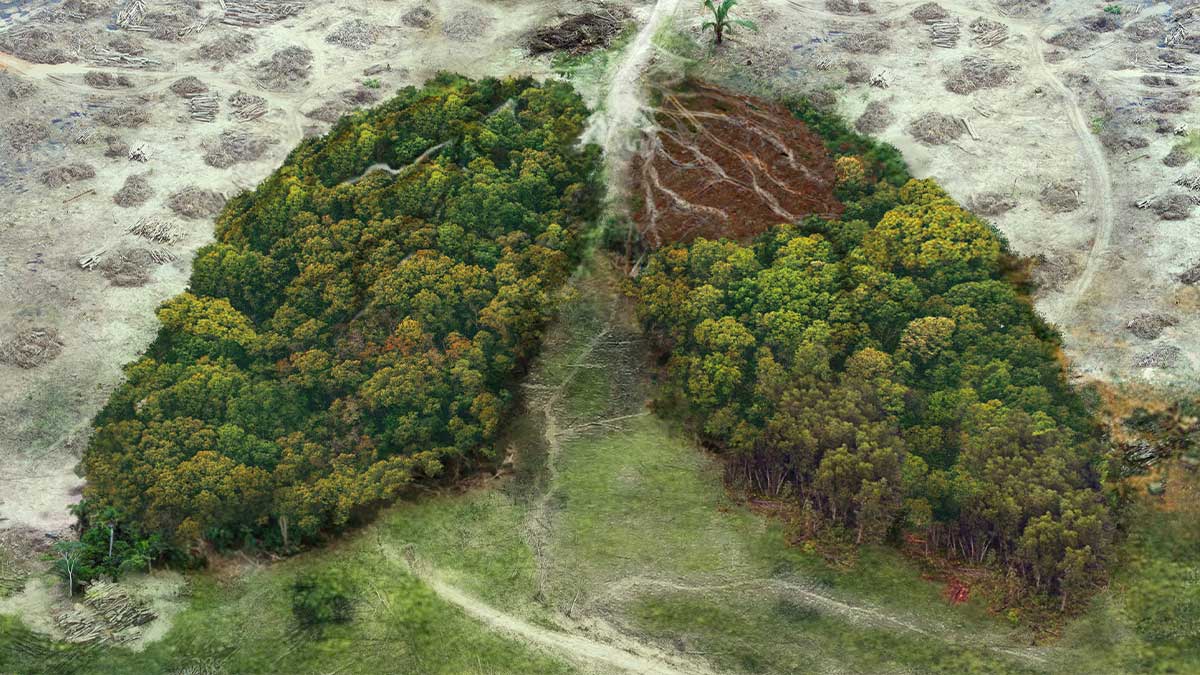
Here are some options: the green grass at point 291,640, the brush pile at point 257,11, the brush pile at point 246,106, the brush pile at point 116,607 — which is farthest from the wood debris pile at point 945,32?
the brush pile at point 116,607

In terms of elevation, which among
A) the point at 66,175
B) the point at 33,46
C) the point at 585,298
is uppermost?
the point at 33,46

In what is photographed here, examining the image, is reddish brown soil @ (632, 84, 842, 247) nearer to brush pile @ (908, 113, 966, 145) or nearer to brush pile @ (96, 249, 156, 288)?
brush pile @ (908, 113, 966, 145)

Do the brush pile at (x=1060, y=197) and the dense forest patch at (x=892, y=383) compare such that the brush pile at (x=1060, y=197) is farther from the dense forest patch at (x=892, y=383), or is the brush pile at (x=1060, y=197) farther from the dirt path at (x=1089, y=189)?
the dense forest patch at (x=892, y=383)

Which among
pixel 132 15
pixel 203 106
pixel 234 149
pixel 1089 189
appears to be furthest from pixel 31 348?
pixel 1089 189

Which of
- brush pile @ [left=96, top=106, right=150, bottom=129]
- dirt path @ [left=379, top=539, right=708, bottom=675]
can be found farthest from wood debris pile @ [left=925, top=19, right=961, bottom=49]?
brush pile @ [left=96, top=106, right=150, bottom=129]

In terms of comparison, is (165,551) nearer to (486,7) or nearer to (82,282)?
(82,282)

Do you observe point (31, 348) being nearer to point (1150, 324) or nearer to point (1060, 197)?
point (1060, 197)

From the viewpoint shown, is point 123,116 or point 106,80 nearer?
point 123,116
